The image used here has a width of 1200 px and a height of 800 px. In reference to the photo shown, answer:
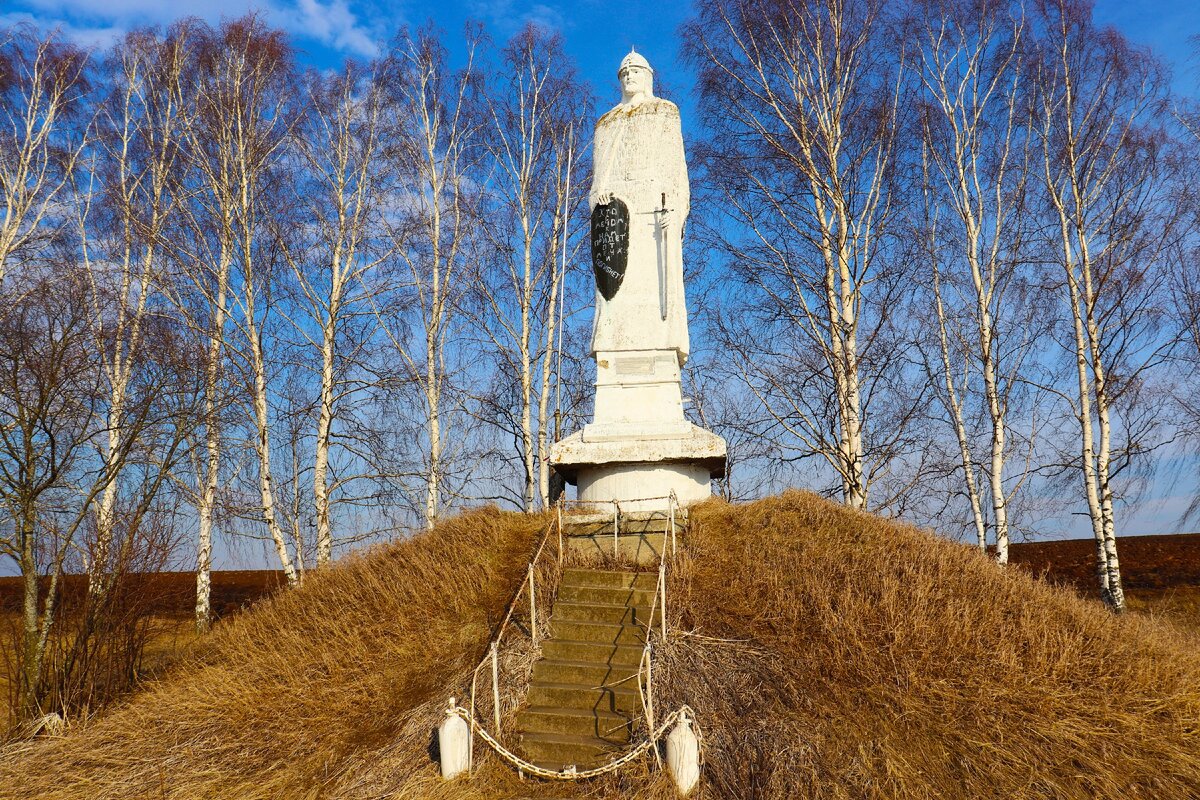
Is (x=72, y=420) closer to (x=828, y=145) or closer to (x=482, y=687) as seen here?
(x=482, y=687)

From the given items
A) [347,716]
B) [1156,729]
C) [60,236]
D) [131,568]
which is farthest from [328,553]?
[1156,729]

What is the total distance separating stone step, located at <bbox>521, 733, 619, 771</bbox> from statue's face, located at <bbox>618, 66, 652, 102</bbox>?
32.8 ft

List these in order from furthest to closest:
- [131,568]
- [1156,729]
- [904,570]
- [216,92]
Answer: [216,92], [131,568], [904,570], [1156,729]

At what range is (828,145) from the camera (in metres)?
12.7

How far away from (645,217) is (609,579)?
233 inches

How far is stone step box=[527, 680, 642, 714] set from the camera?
6324 mm

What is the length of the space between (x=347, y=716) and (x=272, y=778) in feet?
3.08

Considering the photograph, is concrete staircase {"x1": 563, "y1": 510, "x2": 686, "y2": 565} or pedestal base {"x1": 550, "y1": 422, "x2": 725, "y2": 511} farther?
pedestal base {"x1": 550, "y1": 422, "x2": 725, "y2": 511}

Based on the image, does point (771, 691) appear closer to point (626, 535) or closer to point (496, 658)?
point (496, 658)

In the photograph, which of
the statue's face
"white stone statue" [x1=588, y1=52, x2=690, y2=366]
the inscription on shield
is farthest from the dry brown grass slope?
the statue's face

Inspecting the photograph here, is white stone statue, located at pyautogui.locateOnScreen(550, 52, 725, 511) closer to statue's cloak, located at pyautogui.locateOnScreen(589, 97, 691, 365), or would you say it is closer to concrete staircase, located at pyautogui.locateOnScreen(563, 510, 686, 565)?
statue's cloak, located at pyautogui.locateOnScreen(589, 97, 691, 365)

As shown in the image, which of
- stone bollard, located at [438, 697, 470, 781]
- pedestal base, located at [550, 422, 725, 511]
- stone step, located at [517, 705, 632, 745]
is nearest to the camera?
stone bollard, located at [438, 697, 470, 781]

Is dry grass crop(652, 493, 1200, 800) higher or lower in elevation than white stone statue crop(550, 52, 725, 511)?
lower

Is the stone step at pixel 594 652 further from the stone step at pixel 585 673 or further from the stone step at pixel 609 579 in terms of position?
the stone step at pixel 609 579
